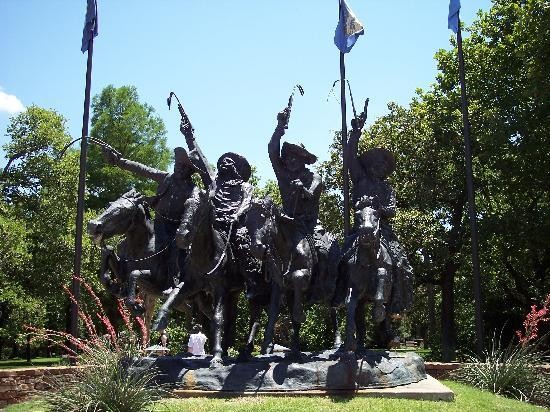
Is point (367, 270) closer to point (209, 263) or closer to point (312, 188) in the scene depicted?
point (312, 188)

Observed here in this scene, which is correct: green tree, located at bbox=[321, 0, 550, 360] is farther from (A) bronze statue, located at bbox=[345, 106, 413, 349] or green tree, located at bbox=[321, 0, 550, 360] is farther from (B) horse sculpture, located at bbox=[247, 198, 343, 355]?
(B) horse sculpture, located at bbox=[247, 198, 343, 355]

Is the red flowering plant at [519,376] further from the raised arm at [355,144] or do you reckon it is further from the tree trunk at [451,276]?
the tree trunk at [451,276]

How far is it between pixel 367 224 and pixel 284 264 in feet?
5.03

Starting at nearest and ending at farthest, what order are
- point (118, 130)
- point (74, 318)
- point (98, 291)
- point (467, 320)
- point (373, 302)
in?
point (373, 302)
point (74, 318)
point (98, 291)
point (467, 320)
point (118, 130)

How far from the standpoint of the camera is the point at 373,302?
32.5 ft

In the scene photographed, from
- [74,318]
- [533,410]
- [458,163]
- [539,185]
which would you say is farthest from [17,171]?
[533,410]

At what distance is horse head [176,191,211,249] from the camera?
358 inches

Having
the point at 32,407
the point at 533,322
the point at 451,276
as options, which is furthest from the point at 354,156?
the point at 451,276

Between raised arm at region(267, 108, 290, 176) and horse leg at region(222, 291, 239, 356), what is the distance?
2.44 metres

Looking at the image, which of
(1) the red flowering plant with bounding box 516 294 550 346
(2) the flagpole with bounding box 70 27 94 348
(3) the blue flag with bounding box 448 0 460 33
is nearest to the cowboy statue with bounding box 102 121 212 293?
(2) the flagpole with bounding box 70 27 94 348

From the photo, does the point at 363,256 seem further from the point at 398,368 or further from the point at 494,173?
the point at 494,173

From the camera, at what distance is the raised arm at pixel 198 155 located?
36.9 ft

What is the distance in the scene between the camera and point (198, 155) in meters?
11.6

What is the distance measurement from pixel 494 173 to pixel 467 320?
1128 cm
